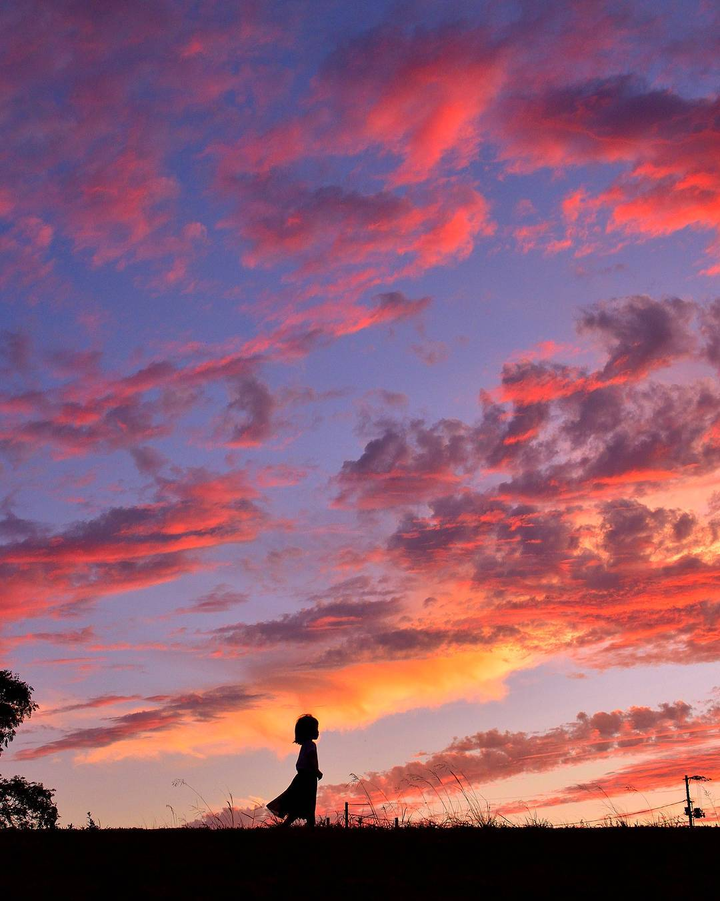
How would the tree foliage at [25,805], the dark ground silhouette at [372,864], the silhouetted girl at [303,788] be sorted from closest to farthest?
the dark ground silhouette at [372,864]
the silhouetted girl at [303,788]
the tree foliage at [25,805]

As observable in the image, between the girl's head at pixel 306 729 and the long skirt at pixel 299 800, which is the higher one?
the girl's head at pixel 306 729

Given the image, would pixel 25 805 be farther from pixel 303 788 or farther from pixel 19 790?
pixel 303 788

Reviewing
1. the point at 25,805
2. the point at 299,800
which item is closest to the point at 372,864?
the point at 299,800

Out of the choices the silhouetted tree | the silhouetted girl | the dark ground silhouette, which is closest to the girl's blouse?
the silhouetted girl

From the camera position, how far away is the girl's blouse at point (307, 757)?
15.6 metres

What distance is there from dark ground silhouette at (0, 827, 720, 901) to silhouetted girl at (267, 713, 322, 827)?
1519 millimetres

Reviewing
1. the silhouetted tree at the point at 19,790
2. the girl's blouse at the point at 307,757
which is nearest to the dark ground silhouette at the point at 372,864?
the girl's blouse at the point at 307,757

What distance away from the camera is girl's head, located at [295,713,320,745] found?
15.9 m

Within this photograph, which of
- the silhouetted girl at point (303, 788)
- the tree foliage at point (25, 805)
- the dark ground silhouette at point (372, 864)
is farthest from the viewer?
the tree foliage at point (25, 805)

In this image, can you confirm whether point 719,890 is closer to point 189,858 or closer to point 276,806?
point 189,858

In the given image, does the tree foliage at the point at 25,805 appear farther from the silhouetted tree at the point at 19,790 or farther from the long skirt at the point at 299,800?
the long skirt at the point at 299,800

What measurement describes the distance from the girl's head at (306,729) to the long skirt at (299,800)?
0.57 m

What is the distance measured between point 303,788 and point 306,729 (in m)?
0.97

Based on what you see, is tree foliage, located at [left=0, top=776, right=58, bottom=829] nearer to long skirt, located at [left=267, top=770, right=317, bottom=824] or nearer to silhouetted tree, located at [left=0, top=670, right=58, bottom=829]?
silhouetted tree, located at [left=0, top=670, right=58, bottom=829]
